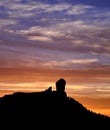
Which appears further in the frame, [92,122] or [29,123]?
[92,122]

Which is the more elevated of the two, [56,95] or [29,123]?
[56,95]

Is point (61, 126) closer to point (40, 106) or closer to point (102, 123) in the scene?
point (40, 106)

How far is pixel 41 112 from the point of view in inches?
4267

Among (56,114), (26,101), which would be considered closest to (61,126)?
(56,114)

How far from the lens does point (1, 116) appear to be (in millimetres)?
107875

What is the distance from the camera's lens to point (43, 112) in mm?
108562

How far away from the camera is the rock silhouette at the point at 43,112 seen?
349ft

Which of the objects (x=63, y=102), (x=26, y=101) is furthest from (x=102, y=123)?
(x=26, y=101)

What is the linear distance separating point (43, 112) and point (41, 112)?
50cm

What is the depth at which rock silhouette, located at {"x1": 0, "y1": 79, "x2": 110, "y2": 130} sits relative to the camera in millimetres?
106500

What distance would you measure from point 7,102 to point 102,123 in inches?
1017

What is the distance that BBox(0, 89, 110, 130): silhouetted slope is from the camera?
106500mm

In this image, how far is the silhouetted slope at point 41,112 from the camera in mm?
106500

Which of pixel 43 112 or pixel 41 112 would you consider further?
pixel 43 112
